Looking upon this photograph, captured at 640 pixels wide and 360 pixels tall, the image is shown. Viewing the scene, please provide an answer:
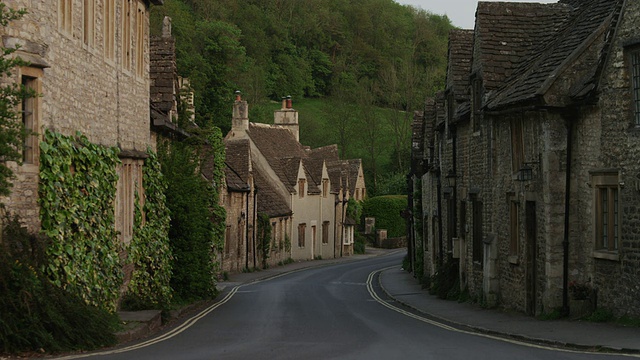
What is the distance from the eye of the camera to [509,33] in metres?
26.0

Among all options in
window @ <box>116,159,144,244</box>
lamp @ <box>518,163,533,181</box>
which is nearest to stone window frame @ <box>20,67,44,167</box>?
window @ <box>116,159,144,244</box>

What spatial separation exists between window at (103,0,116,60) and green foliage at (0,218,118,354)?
6.97 meters

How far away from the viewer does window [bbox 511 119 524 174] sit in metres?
23.3

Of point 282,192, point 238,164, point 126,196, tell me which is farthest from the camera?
point 282,192

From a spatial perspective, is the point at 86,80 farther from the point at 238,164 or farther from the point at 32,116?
the point at 238,164

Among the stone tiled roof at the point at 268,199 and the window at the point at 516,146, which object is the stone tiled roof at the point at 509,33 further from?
the stone tiled roof at the point at 268,199

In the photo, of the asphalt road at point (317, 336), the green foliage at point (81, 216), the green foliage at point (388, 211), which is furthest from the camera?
the green foliage at point (388, 211)

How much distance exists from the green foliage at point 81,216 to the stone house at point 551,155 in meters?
9.15

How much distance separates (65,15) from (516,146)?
11.5 metres

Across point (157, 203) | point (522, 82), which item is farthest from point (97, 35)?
point (522, 82)

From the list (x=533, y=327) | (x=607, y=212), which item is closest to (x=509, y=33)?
(x=607, y=212)

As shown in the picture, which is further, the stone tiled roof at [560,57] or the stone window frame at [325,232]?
the stone window frame at [325,232]

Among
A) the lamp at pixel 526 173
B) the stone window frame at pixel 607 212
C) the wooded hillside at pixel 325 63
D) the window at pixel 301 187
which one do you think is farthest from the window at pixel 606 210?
the wooded hillside at pixel 325 63

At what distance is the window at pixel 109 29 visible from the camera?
2097 cm
